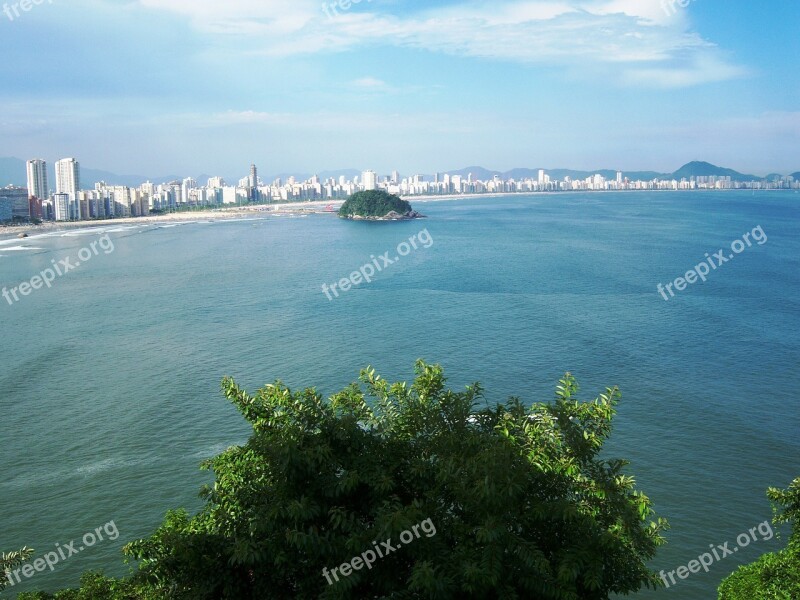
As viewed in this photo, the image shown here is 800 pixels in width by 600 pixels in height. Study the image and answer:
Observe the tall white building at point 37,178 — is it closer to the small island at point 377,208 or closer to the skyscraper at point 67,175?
the skyscraper at point 67,175

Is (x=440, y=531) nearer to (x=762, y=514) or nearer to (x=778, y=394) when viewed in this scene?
(x=762, y=514)

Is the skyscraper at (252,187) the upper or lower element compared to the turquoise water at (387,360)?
upper

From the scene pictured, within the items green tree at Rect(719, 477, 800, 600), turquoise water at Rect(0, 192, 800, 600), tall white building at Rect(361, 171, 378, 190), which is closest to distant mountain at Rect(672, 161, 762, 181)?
tall white building at Rect(361, 171, 378, 190)

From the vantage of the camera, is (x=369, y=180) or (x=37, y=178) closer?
(x=37, y=178)

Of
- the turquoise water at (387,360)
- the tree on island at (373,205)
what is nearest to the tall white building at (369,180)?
the tree on island at (373,205)

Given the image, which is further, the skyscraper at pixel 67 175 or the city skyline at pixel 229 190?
the skyscraper at pixel 67 175

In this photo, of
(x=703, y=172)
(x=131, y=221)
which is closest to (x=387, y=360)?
(x=131, y=221)

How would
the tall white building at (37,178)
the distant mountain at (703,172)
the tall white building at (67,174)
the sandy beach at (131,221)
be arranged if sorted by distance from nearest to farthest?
the sandy beach at (131,221)
the tall white building at (37,178)
the tall white building at (67,174)
the distant mountain at (703,172)

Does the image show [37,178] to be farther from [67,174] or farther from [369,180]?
[369,180]

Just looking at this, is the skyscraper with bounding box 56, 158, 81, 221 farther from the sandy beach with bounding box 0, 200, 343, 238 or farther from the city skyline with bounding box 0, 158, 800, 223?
the sandy beach with bounding box 0, 200, 343, 238
